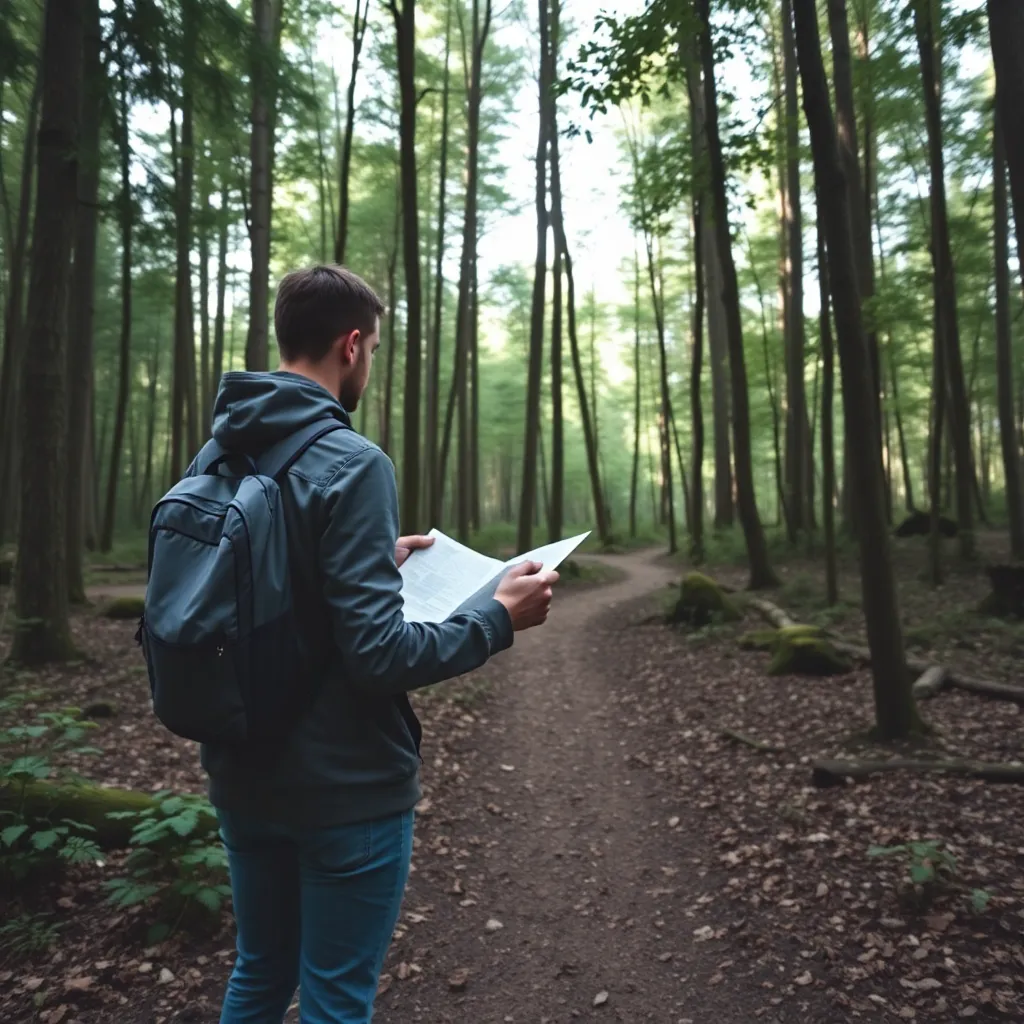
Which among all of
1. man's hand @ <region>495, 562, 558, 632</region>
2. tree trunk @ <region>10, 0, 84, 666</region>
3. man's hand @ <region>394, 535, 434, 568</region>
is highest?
tree trunk @ <region>10, 0, 84, 666</region>

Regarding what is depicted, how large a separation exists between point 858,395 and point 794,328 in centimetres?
1020

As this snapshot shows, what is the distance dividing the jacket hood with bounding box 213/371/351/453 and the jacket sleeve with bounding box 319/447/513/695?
6.1 inches

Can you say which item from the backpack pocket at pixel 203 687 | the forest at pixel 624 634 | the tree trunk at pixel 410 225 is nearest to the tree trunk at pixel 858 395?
the forest at pixel 624 634

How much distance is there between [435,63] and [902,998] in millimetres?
17550

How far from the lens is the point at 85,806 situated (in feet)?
12.2

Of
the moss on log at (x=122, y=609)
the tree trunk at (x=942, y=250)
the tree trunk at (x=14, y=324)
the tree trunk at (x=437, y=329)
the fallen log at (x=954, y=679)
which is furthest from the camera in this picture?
the tree trunk at (x=437, y=329)

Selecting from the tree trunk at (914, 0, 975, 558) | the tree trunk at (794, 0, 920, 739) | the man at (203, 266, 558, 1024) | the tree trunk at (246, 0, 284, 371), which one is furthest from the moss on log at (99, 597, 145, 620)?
the tree trunk at (914, 0, 975, 558)

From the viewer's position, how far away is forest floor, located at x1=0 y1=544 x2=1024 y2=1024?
2.99 metres

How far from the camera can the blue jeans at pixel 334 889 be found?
145cm

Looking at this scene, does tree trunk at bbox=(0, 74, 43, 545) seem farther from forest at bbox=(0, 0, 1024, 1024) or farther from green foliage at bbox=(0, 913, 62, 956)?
green foliage at bbox=(0, 913, 62, 956)

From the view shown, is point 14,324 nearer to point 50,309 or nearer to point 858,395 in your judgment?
point 50,309

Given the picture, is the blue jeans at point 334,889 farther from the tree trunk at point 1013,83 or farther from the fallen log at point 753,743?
the fallen log at point 753,743

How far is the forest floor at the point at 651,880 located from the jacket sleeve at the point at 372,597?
7.87ft

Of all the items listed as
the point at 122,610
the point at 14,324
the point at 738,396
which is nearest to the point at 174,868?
the point at 122,610
